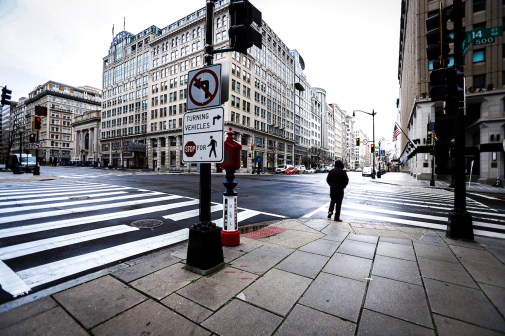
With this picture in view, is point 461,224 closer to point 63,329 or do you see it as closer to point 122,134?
point 63,329

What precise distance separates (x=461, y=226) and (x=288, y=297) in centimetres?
499

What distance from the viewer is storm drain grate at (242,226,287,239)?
5.20 m

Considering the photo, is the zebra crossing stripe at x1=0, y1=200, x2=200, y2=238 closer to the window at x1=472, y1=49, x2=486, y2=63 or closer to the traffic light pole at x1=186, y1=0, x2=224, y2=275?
the traffic light pole at x1=186, y1=0, x2=224, y2=275

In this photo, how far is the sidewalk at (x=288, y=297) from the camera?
223cm

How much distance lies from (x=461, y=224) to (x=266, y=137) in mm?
56899

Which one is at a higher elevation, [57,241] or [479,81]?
[479,81]

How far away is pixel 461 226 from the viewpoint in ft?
17.3

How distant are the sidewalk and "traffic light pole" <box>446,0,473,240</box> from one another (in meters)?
0.91

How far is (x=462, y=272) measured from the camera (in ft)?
11.6

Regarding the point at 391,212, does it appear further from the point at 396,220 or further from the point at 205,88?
the point at 205,88

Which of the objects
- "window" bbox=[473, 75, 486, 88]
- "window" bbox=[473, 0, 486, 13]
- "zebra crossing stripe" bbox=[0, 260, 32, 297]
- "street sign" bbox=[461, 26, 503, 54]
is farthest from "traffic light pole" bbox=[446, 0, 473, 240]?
"window" bbox=[473, 0, 486, 13]

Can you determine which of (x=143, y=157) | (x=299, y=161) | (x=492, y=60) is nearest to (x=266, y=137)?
(x=299, y=161)

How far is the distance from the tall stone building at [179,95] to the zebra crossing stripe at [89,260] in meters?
41.6

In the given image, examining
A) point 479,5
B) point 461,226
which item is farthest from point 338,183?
point 479,5
